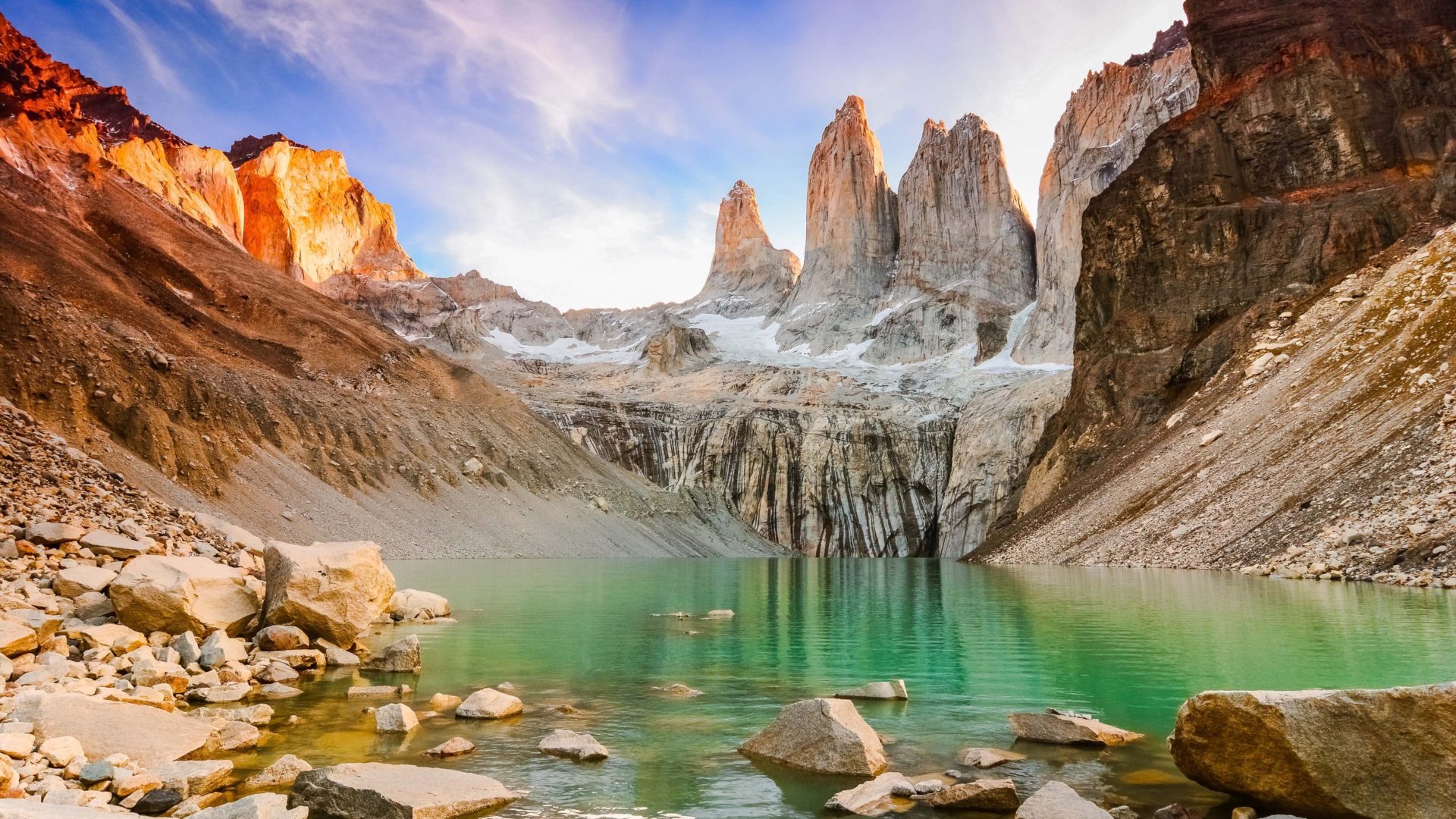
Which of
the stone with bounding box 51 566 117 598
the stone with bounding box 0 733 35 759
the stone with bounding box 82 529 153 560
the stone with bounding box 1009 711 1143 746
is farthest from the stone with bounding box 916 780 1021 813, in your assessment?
the stone with bounding box 82 529 153 560

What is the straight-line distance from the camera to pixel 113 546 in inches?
691

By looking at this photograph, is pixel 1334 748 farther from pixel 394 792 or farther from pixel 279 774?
pixel 279 774

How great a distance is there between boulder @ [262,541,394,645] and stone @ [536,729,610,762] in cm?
777

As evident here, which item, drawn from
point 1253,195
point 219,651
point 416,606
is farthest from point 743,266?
point 219,651

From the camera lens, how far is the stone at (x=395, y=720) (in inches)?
401

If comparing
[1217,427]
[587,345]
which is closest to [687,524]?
[1217,427]

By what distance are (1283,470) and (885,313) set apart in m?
109

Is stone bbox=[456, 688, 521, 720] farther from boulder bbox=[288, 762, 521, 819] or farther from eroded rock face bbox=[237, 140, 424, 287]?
eroded rock face bbox=[237, 140, 424, 287]

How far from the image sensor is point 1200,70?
233 ft

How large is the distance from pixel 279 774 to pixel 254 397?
184 ft

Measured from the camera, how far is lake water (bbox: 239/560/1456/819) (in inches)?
332

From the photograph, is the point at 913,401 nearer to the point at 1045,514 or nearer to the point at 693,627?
the point at 1045,514

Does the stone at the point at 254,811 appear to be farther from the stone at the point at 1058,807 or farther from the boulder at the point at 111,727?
the stone at the point at 1058,807

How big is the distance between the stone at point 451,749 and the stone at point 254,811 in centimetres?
244
